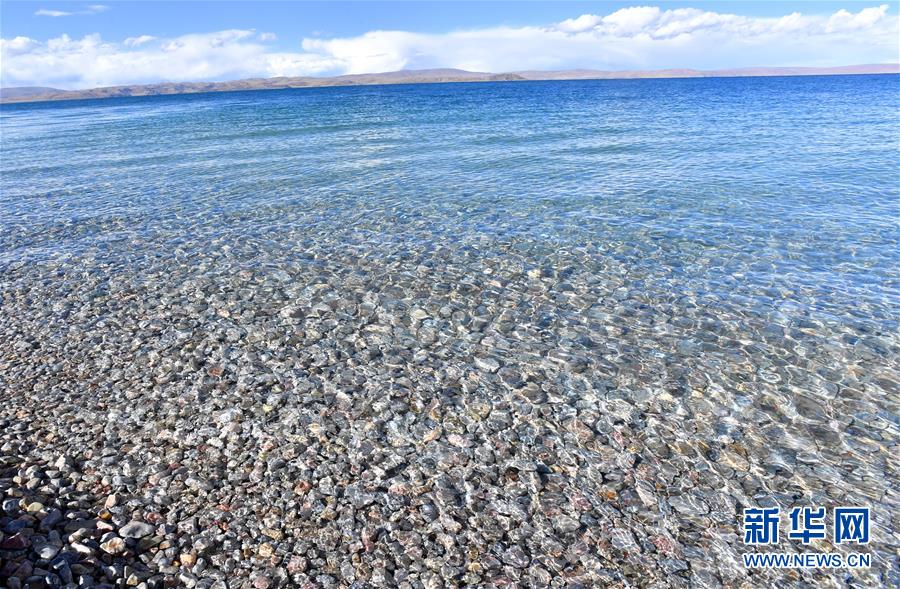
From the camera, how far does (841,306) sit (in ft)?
38.8

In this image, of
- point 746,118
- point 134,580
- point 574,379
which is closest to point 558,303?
point 574,379

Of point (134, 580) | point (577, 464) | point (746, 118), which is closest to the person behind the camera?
point (134, 580)

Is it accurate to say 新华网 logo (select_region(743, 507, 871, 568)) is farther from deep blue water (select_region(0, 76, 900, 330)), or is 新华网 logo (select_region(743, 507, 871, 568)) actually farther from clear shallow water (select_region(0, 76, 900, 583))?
deep blue water (select_region(0, 76, 900, 330))

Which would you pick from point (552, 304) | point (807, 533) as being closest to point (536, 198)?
point (552, 304)

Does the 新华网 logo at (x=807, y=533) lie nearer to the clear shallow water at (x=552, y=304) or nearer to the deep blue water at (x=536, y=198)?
the clear shallow water at (x=552, y=304)

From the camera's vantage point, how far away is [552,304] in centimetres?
1236

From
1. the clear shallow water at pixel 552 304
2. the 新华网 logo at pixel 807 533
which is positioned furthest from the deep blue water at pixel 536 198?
the 新华网 logo at pixel 807 533

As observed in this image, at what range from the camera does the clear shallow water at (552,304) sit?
7.83m

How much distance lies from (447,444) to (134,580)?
391 cm

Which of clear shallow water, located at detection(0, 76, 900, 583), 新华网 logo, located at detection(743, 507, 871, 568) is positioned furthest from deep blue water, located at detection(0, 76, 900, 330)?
新华网 logo, located at detection(743, 507, 871, 568)

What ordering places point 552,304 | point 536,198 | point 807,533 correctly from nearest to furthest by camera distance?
point 807,533 → point 552,304 → point 536,198

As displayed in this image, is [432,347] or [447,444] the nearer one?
[447,444]

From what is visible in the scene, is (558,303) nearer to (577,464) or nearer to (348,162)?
(577,464)

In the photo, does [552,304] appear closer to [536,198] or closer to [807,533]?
[807,533]
